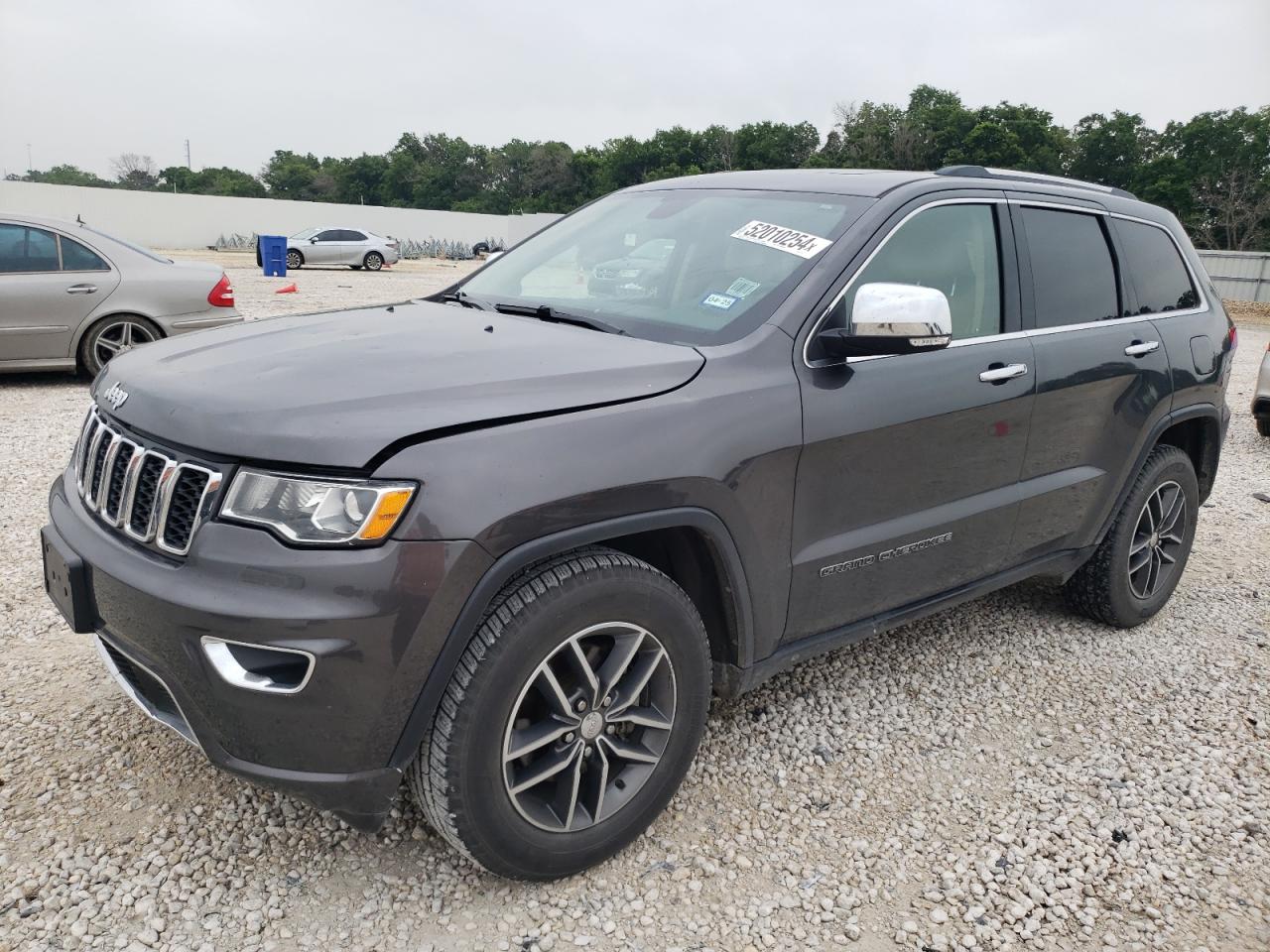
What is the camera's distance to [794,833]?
2803 millimetres

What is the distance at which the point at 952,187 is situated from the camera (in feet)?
10.8

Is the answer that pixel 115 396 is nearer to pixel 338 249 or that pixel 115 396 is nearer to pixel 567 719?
pixel 567 719

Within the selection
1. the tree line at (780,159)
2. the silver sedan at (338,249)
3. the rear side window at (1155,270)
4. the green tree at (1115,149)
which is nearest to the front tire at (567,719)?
the rear side window at (1155,270)

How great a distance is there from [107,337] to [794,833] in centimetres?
784

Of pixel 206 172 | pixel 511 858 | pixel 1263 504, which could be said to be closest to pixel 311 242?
pixel 1263 504

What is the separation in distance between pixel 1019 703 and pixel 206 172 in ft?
293

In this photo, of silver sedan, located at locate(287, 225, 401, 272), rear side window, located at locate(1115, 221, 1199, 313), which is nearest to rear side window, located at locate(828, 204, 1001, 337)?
rear side window, located at locate(1115, 221, 1199, 313)

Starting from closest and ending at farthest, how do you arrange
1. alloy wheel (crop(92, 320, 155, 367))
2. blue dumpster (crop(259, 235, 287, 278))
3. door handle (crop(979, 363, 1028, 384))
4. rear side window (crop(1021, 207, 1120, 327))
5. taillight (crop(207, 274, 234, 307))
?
door handle (crop(979, 363, 1028, 384)), rear side window (crop(1021, 207, 1120, 327)), alloy wheel (crop(92, 320, 155, 367)), taillight (crop(207, 274, 234, 307)), blue dumpster (crop(259, 235, 287, 278))

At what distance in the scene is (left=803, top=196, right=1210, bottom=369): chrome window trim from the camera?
2.82 metres

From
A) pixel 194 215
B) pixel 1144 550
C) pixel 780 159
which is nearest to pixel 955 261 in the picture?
pixel 1144 550

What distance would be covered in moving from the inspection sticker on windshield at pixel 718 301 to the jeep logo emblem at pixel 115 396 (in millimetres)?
1614

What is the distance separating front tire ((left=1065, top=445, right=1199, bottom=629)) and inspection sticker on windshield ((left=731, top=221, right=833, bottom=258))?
6.68ft

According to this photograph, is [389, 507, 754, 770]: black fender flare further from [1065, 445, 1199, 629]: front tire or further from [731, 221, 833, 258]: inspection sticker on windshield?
[1065, 445, 1199, 629]: front tire

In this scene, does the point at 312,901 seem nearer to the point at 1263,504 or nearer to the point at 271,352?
the point at 271,352
